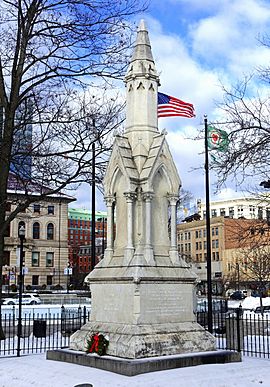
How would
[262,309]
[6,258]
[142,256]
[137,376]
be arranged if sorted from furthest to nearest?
[6,258], [262,309], [142,256], [137,376]

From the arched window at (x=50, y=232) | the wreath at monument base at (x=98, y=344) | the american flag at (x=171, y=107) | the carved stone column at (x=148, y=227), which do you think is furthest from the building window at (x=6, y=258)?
the carved stone column at (x=148, y=227)

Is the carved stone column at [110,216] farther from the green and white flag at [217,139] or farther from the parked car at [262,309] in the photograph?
the parked car at [262,309]

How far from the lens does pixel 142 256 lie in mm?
11969

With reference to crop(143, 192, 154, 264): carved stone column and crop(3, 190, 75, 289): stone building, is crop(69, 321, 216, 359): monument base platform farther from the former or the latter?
crop(3, 190, 75, 289): stone building

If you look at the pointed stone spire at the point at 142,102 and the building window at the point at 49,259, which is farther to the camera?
the building window at the point at 49,259

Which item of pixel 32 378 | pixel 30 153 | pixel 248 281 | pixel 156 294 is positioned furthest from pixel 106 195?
pixel 248 281

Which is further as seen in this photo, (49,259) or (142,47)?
(49,259)

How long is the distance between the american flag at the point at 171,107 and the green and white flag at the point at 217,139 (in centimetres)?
133

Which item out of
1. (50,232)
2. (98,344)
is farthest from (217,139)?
(50,232)

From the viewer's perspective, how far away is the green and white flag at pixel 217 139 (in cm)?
1642

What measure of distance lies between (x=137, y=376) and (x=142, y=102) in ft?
21.4

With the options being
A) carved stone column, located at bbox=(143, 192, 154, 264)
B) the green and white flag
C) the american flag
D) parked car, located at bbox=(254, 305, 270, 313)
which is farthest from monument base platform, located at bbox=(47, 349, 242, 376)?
parked car, located at bbox=(254, 305, 270, 313)

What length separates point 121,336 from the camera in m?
11.3

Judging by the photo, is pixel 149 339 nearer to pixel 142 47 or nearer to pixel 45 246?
pixel 142 47
